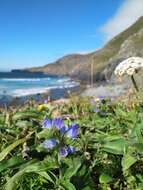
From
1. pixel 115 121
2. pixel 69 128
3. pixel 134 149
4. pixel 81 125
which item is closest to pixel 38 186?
pixel 69 128

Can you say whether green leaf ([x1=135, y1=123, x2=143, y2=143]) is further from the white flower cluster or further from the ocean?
the ocean

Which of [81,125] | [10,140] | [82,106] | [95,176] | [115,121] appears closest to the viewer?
[95,176]

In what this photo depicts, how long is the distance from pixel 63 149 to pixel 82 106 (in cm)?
191

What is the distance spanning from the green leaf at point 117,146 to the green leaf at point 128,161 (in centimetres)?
9

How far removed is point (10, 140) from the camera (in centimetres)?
323

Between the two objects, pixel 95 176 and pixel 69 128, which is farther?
pixel 95 176

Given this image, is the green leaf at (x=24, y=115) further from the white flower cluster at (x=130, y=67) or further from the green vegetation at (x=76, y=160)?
the white flower cluster at (x=130, y=67)

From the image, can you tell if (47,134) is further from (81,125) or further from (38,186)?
(81,125)

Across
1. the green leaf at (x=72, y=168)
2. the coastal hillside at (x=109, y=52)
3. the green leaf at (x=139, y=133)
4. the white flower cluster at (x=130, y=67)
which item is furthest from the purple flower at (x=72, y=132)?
the coastal hillside at (x=109, y=52)

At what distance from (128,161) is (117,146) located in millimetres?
181

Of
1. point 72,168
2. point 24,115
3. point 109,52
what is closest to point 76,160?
point 72,168

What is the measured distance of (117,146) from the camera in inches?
107

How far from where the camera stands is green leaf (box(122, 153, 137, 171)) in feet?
8.33

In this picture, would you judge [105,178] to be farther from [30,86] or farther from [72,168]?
[30,86]
